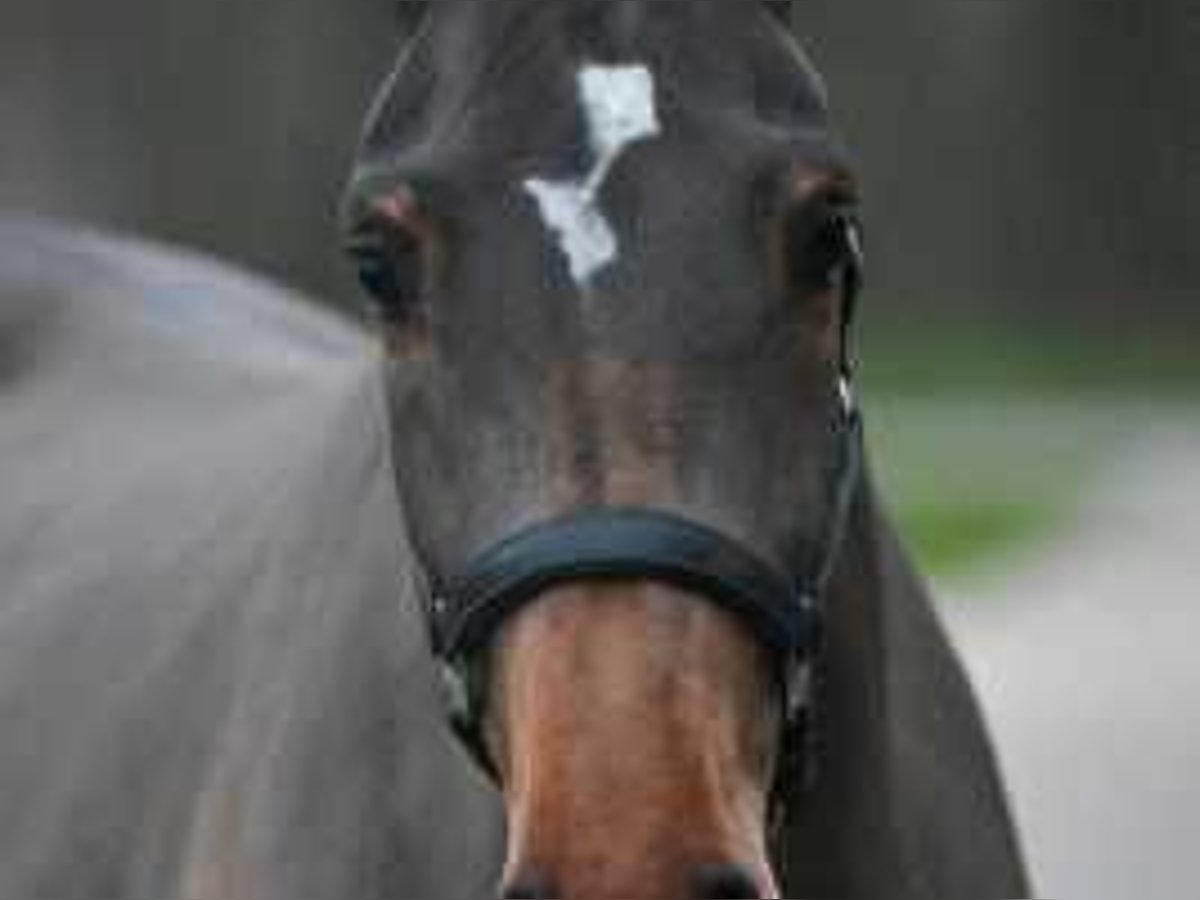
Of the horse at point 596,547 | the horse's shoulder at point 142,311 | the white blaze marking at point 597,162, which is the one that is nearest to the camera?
the horse at point 596,547

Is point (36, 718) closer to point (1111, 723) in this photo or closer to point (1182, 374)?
point (1111, 723)

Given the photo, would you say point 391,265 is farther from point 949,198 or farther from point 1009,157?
point 1009,157

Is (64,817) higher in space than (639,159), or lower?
lower

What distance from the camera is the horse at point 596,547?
3.80 metres

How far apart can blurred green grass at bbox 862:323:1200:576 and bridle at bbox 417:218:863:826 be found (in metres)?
13.5

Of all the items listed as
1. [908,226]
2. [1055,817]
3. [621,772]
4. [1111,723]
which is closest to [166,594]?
[621,772]

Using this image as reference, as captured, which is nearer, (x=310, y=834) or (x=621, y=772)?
(x=621, y=772)

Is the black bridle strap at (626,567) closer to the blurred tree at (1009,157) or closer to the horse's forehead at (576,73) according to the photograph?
the horse's forehead at (576,73)

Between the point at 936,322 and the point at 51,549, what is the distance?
52.4ft

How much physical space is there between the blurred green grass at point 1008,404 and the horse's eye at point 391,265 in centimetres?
1357

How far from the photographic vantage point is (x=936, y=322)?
21.8 metres

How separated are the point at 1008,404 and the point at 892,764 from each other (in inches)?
698

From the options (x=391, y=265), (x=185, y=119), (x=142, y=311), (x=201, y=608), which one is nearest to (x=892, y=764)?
(x=391, y=265)

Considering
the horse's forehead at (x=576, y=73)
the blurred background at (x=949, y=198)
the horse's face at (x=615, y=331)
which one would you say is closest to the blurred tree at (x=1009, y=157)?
the blurred background at (x=949, y=198)
